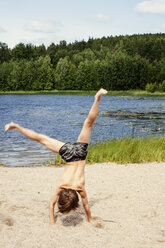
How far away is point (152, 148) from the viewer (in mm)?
11094

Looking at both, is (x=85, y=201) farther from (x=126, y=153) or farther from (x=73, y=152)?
(x=126, y=153)

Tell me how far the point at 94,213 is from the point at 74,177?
3.79 feet

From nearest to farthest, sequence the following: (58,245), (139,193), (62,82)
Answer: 1. (58,245)
2. (139,193)
3. (62,82)

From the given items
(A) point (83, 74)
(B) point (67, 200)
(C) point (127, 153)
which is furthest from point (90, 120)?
(A) point (83, 74)

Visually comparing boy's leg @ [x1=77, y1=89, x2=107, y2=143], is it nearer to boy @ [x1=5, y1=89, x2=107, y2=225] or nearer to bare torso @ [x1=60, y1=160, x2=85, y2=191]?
boy @ [x1=5, y1=89, x2=107, y2=225]

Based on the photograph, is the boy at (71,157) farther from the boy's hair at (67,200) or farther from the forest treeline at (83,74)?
the forest treeline at (83,74)

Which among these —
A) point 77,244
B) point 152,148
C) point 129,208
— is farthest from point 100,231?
point 152,148

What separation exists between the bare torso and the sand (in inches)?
26.0

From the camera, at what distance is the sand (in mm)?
4684

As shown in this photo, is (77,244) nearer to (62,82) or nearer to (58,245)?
(58,245)

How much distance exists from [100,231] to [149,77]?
99833 millimetres

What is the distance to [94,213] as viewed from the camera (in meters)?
5.87

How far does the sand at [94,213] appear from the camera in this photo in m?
4.68

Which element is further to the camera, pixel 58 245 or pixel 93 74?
pixel 93 74
